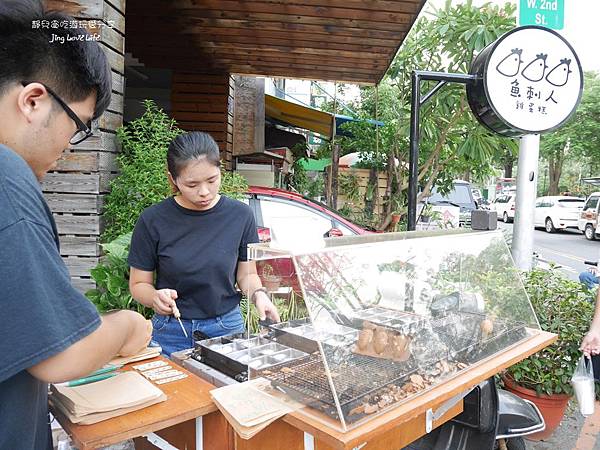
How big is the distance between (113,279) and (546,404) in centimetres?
301

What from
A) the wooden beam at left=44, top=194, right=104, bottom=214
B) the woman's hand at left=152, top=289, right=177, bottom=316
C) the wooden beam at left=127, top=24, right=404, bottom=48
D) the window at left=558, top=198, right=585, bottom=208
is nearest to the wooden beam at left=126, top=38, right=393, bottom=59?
the wooden beam at left=127, top=24, right=404, bottom=48

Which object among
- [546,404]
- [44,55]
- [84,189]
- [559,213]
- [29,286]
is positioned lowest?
[546,404]

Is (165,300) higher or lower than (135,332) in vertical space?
lower

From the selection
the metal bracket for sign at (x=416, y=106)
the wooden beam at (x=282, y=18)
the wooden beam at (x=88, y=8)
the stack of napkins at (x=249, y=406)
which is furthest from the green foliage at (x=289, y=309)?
the wooden beam at (x=282, y=18)

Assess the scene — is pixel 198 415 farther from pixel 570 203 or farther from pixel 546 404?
pixel 570 203

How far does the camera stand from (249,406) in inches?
51.8

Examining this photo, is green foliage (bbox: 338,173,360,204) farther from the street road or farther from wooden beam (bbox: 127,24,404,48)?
wooden beam (bbox: 127,24,404,48)

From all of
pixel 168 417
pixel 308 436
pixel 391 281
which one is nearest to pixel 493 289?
pixel 391 281

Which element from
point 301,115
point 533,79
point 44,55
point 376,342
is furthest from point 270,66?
point 44,55

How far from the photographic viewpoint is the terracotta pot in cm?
312

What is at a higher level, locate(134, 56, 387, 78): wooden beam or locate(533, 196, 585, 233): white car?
locate(134, 56, 387, 78): wooden beam

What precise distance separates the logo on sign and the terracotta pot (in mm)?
1741

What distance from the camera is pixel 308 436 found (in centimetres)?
143

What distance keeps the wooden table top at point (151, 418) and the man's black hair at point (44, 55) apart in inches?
32.9
